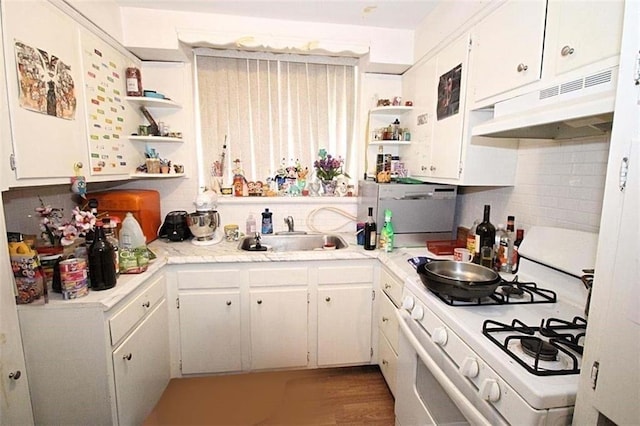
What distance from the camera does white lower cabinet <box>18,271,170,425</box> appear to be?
1287mm

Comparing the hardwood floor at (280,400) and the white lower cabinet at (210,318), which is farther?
the white lower cabinet at (210,318)

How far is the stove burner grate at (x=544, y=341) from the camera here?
0.83 meters

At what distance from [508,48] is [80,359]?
2286 millimetres

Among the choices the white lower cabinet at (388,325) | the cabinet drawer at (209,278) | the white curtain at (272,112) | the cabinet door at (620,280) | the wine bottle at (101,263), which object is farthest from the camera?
the white curtain at (272,112)

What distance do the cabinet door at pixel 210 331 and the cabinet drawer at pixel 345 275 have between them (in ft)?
1.86

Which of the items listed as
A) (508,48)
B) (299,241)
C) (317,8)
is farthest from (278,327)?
(317,8)

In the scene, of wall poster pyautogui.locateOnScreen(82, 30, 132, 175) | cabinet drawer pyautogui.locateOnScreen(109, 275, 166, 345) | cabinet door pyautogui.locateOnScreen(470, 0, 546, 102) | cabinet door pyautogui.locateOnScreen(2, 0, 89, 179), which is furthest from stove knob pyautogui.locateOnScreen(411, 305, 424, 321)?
wall poster pyautogui.locateOnScreen(82, 30, 132, 175)

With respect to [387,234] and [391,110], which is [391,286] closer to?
[387,234]

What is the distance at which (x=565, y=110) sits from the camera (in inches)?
36.3

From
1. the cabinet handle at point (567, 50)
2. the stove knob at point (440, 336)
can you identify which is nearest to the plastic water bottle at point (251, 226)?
the stove knob at point (440, 336)

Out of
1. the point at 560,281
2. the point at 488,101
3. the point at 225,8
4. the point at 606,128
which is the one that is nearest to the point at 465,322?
the point at 560,281

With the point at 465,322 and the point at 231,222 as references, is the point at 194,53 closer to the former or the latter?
the point at 231,222

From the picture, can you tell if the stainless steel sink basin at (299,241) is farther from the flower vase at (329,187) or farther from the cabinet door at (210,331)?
the cabinet door at (210,331)

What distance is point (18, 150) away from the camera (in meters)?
1.20
